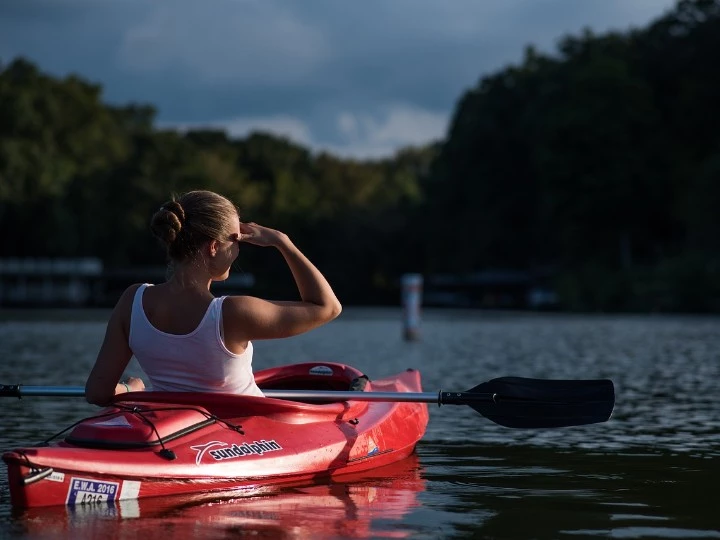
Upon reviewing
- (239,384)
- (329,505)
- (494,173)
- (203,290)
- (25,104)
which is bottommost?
(329,505)

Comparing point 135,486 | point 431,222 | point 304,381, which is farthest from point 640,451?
point 431,222

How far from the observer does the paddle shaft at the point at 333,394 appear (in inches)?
362

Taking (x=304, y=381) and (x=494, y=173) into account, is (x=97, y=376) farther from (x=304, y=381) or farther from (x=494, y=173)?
(x=494, y=173)

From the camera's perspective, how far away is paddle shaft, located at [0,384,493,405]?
30.2ft

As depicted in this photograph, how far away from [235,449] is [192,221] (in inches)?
62.3

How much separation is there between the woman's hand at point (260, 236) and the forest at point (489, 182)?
5631 cm

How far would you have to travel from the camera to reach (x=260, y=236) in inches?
294

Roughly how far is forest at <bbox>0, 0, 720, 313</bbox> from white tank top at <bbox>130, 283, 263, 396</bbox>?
5592 centimetres

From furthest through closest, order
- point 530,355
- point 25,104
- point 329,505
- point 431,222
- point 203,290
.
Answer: point 25,104 < point 431,222 < point 530,355 < point 329,505 < point 203,290

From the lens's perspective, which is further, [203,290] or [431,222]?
[431,222]

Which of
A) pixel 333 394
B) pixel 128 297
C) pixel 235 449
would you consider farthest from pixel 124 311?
pixel 333 394

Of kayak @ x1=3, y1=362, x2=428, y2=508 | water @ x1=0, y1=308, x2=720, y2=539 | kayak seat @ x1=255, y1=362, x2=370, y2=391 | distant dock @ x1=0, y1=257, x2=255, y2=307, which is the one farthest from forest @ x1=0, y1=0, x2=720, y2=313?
kayak @ x1=3, y1=362, x2=428, y2=508

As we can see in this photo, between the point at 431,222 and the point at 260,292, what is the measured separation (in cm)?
1470

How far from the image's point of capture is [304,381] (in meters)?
11.2
